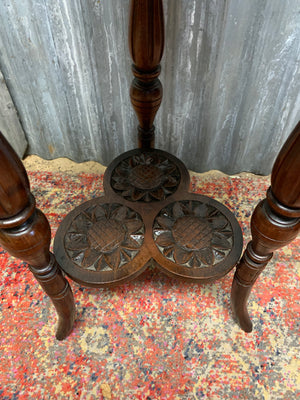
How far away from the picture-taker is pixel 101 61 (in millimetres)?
1281

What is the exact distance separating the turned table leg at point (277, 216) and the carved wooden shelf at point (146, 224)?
0.09 meters

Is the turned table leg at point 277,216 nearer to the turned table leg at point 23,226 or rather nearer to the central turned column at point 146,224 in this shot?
the central turned column at point 146,224

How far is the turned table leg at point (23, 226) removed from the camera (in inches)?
24.5

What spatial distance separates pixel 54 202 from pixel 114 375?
74cm

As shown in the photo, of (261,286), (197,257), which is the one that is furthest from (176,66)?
(261,286)

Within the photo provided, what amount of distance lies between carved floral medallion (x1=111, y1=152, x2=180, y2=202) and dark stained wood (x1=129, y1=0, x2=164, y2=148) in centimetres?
12

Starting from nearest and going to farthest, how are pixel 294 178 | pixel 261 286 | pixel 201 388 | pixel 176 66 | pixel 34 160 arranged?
pixel 294 178 → pixel 201 388 → pixel 261 286 → pixel 176 66 → pixel 34 160

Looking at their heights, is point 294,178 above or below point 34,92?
above

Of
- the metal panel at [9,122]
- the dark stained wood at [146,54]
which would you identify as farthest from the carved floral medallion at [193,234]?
the metal panel at [9,122]

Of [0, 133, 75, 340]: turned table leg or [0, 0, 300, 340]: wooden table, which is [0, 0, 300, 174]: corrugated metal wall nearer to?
[0, 0, 300, 340]: wooden table

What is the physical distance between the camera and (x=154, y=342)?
1.01m

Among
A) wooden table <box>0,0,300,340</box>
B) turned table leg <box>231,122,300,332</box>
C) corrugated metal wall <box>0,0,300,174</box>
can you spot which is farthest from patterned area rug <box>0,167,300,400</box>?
corrugated metal wall <box>0,0,300,174</box>

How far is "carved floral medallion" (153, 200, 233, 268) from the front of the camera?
96 centimetres

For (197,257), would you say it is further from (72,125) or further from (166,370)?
(72,125)
